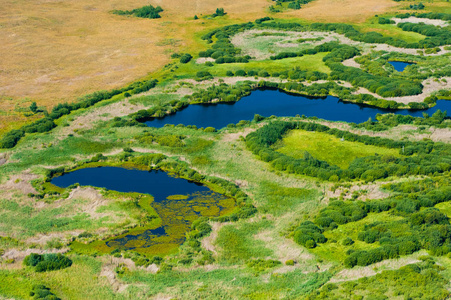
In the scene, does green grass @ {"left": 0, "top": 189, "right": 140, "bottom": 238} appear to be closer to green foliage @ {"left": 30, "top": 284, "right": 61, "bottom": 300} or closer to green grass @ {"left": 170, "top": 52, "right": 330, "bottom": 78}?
green foliage @ {"left": 30, "top": 284, "right": 61, "bottom": 300}

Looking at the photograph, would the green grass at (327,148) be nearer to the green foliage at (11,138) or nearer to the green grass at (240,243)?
the green grass at (240,243)

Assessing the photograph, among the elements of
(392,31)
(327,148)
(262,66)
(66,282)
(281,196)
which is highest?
(392,31)

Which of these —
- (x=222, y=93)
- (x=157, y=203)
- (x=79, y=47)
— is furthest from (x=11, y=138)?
(x=79, y=47)

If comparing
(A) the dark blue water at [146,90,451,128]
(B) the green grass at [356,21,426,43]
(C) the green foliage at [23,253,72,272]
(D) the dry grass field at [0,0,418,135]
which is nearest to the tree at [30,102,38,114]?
(D) the dry grass field at [0,0,418,135]

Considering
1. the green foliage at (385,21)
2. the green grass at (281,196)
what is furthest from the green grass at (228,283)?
the green foliage at (385,21)

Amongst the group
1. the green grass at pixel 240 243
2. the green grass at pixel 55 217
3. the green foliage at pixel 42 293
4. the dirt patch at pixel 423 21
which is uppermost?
the dirt patch at pixel 423 21

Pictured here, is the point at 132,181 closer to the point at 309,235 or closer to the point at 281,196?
the point at 281,196

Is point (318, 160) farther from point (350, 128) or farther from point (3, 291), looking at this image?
point (3, 291)

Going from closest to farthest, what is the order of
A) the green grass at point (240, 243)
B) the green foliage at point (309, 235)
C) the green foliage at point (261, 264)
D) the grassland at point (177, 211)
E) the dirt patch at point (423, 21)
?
the grassland at point (177, 211) → the green foliage at point (261, 264) → the green grass at point (240, 243) → the green foliage at point (309, 235) → the dirt patch at point (423, 21)
